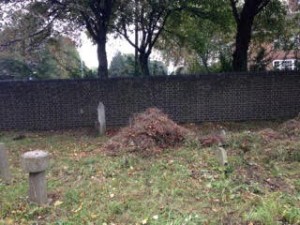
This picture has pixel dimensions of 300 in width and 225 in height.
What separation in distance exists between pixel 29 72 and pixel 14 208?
17537mm

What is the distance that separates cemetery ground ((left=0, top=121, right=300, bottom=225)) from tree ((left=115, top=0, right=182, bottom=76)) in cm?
934

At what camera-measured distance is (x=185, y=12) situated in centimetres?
2025

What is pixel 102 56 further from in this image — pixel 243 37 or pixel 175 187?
pixel 175 187

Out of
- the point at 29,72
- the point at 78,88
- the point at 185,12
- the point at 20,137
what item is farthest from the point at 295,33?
the point at 20,137

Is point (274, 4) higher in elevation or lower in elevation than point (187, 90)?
higher

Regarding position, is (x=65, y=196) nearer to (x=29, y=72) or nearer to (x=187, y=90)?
(x=187, y=90)

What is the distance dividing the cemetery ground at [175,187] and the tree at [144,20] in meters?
9.34

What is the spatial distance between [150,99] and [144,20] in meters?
4.41

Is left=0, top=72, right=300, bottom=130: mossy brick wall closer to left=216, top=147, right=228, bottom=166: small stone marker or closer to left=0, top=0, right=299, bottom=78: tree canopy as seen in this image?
left=0, top=0, right=299, bottom=78: tree canopy

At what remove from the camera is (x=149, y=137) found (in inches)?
355

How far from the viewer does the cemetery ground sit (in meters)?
5.21

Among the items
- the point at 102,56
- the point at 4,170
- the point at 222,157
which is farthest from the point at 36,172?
the point at 102,56

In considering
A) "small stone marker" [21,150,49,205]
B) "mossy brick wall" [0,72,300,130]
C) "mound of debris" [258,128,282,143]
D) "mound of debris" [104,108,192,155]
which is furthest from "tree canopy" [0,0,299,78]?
"small stone marker" [21,150,49,205]

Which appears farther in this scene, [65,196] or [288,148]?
[288,148]
